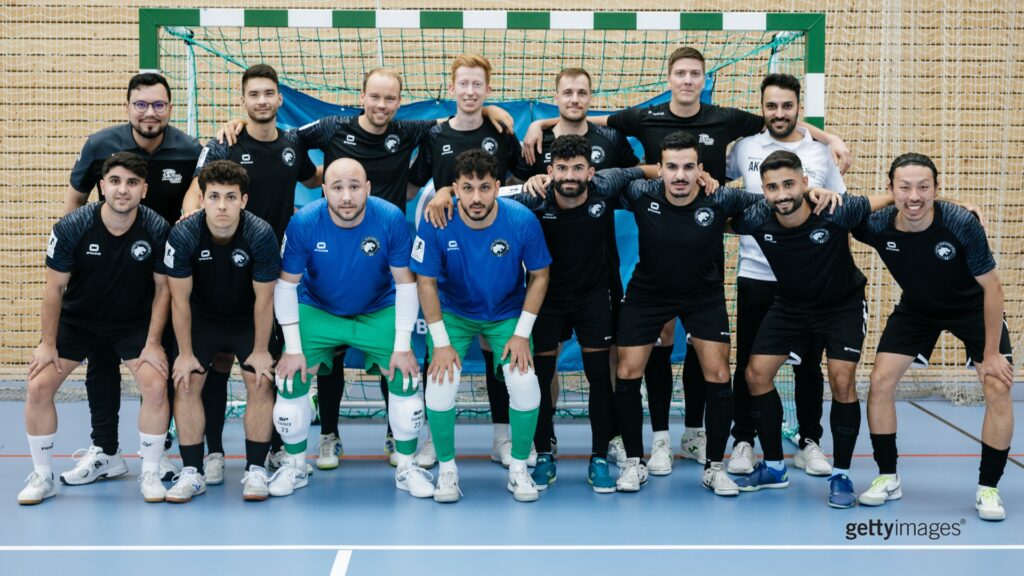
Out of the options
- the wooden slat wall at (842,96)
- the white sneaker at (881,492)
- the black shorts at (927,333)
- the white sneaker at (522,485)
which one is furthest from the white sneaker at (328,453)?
the wooden slat wall at (842,96)

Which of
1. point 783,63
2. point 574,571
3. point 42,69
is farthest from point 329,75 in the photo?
point 574,571

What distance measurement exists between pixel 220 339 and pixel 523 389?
1.51 metres

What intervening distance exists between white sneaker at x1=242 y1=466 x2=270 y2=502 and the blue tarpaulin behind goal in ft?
6.10

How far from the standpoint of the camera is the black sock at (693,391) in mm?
5238

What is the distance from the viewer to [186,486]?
4.40m

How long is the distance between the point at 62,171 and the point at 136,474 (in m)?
3.95

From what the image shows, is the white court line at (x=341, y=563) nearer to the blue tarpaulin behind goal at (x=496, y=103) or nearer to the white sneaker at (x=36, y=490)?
the white sneaker at (x=36, y=490)

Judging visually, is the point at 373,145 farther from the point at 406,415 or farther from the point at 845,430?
the point at 845,430

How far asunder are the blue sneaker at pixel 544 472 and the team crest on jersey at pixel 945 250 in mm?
2105

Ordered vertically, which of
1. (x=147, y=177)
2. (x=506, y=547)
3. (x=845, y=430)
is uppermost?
(x=147, y=177)

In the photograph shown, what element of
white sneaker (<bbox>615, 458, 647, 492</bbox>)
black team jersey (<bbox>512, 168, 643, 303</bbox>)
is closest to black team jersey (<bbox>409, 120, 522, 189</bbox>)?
black team jersey (<bbox>512, 168, 643, 303</bbox>)

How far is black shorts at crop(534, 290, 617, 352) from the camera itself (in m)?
4.67

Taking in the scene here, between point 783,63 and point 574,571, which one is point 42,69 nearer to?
point 783,63

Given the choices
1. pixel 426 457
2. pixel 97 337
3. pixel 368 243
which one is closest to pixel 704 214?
pixel 368 243
